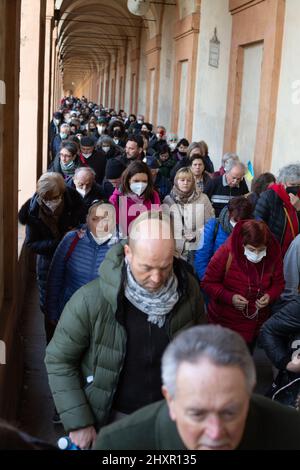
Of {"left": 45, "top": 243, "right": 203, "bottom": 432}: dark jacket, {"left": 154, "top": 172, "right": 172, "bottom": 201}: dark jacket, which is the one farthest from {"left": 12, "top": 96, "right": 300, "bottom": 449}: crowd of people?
{"left": 154, "top": 172, "right": 172, "bottom": 201}: dark jacket

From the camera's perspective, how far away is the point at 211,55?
1381 centimetres

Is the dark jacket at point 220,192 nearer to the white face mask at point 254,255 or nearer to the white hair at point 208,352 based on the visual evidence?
the white face mask at point 254,255

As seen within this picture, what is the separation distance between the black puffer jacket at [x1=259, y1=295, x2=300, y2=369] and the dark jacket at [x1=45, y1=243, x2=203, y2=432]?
0.97 m

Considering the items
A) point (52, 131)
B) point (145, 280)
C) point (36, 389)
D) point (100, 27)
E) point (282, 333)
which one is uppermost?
point (100, 27)

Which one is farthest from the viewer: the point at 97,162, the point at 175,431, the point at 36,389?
the point at 97,162

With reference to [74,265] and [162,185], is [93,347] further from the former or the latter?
[162,185]

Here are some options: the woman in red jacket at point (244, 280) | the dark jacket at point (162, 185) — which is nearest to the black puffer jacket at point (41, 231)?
the woman in red jacket at point (244, 280)

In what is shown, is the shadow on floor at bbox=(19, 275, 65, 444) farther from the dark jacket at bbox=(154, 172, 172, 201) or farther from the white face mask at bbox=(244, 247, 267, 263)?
the dark jacket at bbox=(154, 172, 172, 201)

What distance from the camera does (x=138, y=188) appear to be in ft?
18.7

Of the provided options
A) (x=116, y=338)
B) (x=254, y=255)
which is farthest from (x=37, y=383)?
(x=116, y=338)

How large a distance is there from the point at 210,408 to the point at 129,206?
3.87m

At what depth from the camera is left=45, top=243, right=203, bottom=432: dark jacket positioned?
2.87m

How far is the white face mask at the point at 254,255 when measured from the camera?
14.4ft

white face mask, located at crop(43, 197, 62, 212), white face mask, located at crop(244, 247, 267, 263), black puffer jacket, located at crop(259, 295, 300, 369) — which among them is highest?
white face mask, located at crop(43, 197, 62, 212)
